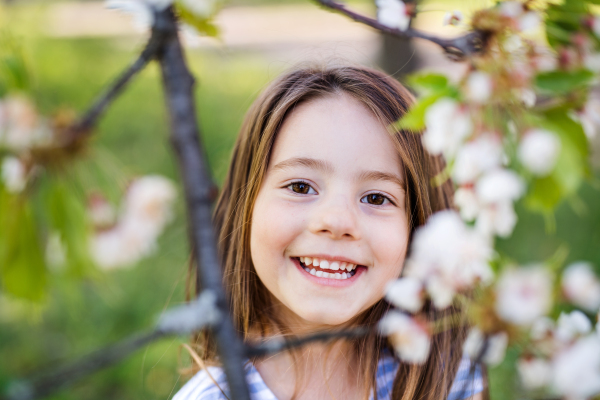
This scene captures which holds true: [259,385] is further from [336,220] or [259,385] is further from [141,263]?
[141,263]

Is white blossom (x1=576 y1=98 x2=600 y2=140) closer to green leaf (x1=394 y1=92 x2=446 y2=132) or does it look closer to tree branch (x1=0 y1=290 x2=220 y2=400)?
green leaf (x1=394 y1=92 x2=446 y2=132)

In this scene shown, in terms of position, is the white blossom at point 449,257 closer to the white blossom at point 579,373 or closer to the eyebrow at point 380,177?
the white blossom at point 579,373

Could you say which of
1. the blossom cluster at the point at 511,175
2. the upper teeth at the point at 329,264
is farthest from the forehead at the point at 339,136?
the blossom cluster at the point at 511,175

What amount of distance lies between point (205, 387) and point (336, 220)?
0.48m

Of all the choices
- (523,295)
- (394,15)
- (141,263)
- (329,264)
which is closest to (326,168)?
(329,264)

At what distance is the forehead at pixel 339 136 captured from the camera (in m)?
0.95

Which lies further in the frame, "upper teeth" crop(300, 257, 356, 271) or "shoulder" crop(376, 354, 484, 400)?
"shoulder" crop(376, 354, 484, 400)

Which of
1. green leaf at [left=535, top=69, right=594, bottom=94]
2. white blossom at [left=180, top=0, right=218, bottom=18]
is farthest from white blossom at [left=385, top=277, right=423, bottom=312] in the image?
white blossom at [left=180, top=0, right=218, bottom=18]

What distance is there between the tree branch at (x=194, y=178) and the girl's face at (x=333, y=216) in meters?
0.43

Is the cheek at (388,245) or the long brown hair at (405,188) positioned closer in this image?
the cheek at (388,245)

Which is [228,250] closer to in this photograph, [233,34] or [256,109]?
[256,109]

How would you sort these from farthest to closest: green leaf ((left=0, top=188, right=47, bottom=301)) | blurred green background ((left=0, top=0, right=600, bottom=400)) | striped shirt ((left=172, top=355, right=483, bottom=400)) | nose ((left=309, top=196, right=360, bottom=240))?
1. blurred green background ((left=0, top=0, right=600, bottom=400))
2. striped shirt ((left=172, top=355, right=483, bottom=400))
3. nose ((left=309, top=196, right=360, bottom=240))
4. green leaf ((left=0, top=188, right=47, bottom=301))

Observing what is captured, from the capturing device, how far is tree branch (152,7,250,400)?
472mm

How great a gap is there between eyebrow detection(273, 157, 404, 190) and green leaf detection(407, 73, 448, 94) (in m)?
0.44
